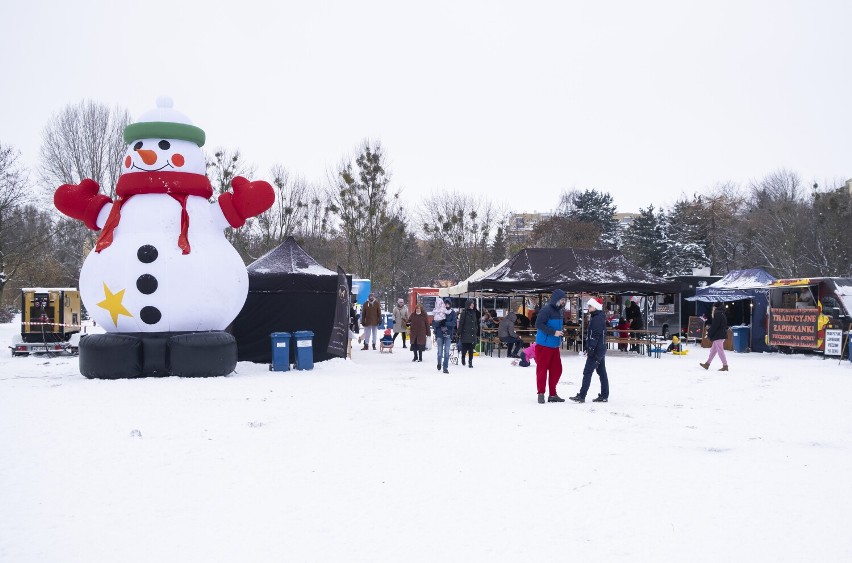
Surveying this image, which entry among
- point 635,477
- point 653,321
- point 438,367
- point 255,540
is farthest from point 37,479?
point 653,321

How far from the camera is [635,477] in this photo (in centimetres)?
614

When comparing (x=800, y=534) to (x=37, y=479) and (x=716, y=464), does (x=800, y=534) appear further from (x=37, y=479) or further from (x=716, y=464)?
(x=37, y=479)

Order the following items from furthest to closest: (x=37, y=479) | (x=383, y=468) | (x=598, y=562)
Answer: (x=383, y=468) < (x=37, y=479) < (x=598, y=562)

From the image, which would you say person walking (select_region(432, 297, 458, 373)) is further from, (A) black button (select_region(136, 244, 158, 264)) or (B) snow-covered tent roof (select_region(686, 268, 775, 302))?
(B) snow-covered tent roof (select_region(686, 268, 775, 302))

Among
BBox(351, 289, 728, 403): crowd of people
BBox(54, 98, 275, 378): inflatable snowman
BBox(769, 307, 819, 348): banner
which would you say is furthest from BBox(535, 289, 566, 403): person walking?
BBox(769, 307, 819, 348): banner

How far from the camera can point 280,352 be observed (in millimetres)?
15508

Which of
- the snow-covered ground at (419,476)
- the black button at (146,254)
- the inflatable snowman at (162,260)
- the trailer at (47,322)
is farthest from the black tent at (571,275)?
the trailer at (47,322)

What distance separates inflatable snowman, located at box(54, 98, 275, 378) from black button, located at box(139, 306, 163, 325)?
18mm

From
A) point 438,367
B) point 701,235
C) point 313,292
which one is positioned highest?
point 701,235

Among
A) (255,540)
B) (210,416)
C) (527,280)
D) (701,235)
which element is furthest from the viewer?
(701,235)

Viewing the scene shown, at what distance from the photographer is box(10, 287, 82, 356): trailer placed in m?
19.5

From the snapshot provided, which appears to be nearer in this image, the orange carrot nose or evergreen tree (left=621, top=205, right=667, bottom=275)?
the orange carrot nose

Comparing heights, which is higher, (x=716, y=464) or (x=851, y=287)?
(x=851, y=287)

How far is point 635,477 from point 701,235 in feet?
165
